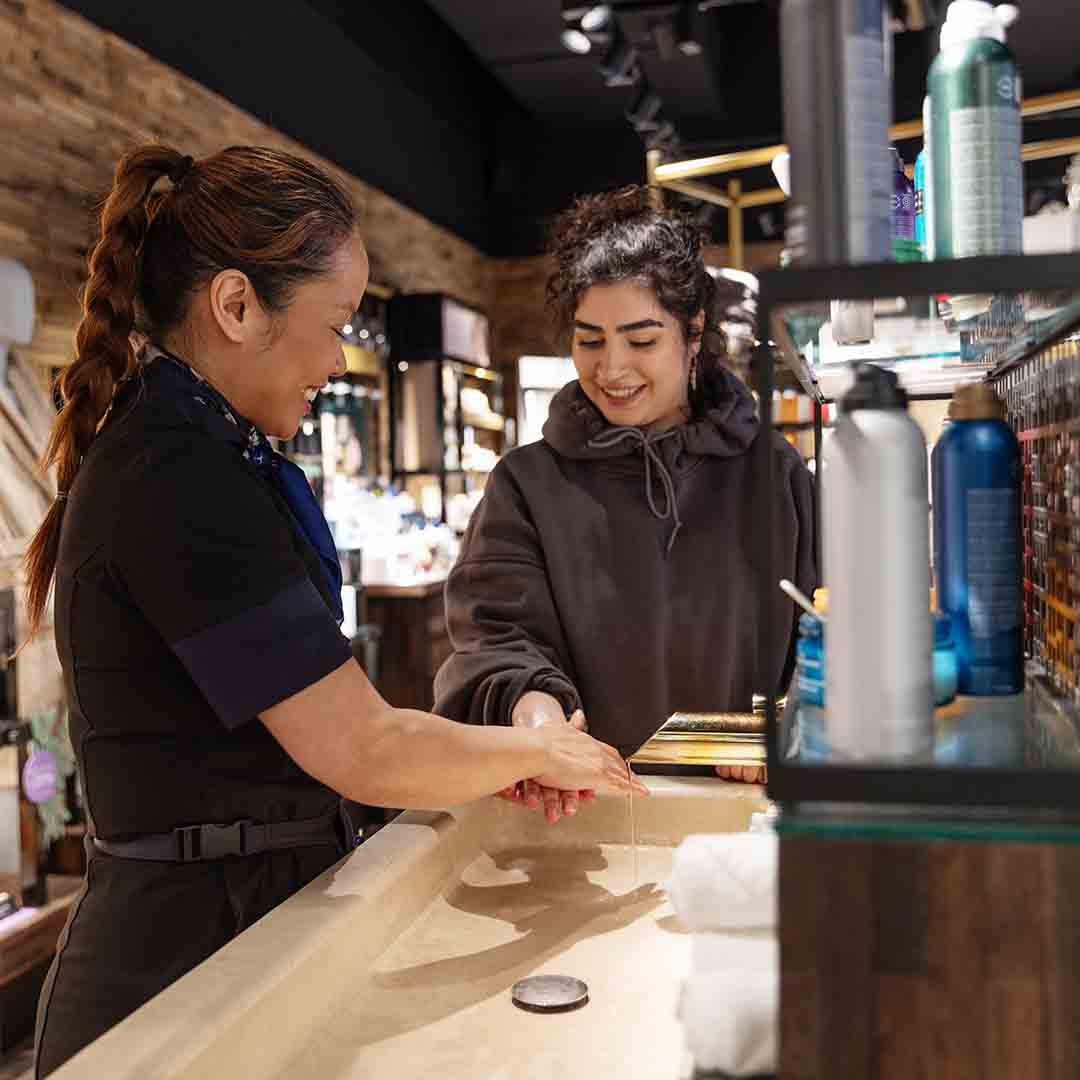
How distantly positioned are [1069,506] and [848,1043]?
0.51 m

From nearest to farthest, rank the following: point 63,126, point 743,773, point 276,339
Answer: point 276,339
point 743,773
point 63,126

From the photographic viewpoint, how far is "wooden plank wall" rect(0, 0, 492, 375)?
13.7 ft

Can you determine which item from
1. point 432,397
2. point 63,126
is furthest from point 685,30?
point 432,397

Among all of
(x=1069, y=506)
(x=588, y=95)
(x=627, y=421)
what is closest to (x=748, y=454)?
(x=627, y=421)

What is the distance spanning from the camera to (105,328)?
1.58 metres

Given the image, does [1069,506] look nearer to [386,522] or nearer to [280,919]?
[280,919]

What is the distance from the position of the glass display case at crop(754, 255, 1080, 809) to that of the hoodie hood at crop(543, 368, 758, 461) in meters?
1.03

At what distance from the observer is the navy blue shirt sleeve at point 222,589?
1338mm

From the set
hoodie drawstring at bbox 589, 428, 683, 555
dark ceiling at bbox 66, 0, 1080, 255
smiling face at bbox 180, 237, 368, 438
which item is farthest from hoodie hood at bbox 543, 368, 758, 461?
dark ceiling at bbox 66, 0, 1080, 255

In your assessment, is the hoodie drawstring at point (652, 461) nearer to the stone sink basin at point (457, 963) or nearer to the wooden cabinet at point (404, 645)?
the stone sink basin at point (457, 963)

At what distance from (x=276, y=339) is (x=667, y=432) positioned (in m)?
1.03

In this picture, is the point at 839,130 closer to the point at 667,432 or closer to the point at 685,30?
the point at 667,432

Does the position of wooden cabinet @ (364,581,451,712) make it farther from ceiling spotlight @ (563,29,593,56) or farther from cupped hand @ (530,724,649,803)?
cupped hand @ (530,724,649,803)

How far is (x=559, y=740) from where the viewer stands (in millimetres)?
1736
